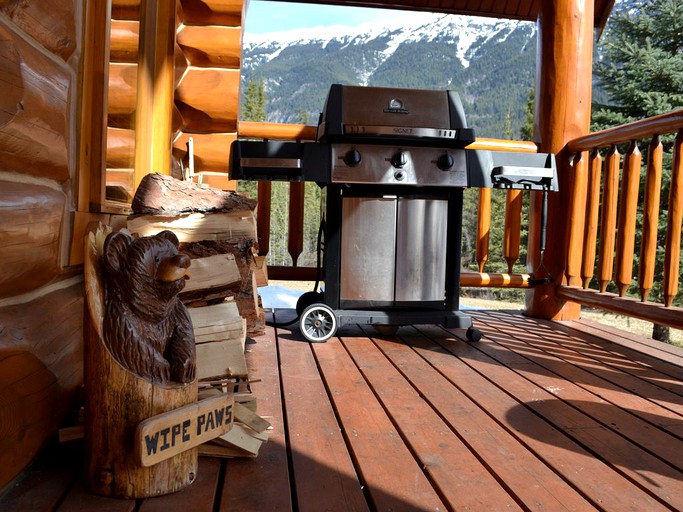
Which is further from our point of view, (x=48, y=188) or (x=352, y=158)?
(x=352, y=158)

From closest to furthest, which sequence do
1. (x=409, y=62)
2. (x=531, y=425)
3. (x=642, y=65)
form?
1. (x=531, y=425)
2. (x=642, y=65)
3. (x=409, y=62)

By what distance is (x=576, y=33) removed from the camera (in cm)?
348

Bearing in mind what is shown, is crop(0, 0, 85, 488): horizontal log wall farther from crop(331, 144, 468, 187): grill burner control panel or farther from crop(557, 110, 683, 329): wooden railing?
crop(557, 110, 683, 329): wooden railing

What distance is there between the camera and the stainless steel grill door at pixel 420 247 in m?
2.79

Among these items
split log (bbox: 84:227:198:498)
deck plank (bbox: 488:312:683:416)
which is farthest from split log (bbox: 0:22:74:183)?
deck plank (bbox: 488:312:683:416)

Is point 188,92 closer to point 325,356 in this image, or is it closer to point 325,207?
point 325,207

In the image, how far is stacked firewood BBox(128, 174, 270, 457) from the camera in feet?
4.65

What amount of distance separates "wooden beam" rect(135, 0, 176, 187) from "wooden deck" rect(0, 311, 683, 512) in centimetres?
98

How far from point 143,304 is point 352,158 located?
64.0 inches

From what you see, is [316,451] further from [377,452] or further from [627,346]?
[627,346]

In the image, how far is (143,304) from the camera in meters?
1.18

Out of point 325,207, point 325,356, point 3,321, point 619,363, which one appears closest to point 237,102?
point 325,207

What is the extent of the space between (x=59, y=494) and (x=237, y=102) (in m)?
2.81

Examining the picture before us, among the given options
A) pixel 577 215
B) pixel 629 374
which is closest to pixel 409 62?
pixel 577 215
